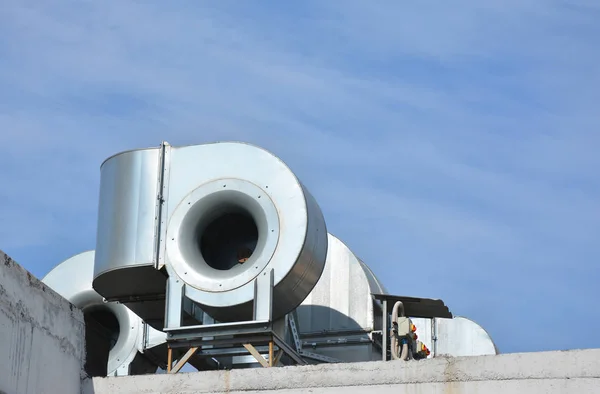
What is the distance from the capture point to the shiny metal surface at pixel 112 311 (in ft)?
81.9

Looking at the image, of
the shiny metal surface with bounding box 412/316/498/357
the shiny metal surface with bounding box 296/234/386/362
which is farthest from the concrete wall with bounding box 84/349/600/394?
the shiny metal surface with bounding box 412/316/498/357

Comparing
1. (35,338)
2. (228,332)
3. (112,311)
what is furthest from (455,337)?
(35,338)

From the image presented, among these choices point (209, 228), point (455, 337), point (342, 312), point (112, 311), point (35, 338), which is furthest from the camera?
point (455, 337)

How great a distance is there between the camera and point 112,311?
25516 mm

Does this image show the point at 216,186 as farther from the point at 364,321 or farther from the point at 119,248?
the point at 364,321

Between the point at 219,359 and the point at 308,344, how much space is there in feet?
8.90

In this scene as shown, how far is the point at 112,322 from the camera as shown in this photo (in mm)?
25875

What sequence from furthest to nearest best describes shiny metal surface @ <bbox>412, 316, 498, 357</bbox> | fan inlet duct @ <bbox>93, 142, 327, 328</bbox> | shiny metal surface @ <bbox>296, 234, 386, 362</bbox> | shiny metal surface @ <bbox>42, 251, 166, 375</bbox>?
shiny metal surface @ <bbox>412, 316, 498, 357</bbox> → shiny metal surface @ <bbox>42, 251, 166, 375</bbox> → shiny metal surface @ <bbox>296, 234, 386, 362</bbox> → fan inlet duct @ <bbox>93, 142, 327, 328</bbox>

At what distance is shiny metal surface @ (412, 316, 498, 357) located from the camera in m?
26.2

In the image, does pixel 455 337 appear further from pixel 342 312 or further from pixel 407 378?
pixel 407 378

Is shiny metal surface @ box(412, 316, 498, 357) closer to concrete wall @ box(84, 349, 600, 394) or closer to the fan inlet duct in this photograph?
the fan inlet duct

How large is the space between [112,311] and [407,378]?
11.8 meters

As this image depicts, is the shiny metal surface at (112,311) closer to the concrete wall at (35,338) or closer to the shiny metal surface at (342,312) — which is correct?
the shiny metal surface at (342,312)

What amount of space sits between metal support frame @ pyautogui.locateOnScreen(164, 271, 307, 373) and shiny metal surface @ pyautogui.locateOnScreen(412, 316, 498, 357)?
27.2 ft
